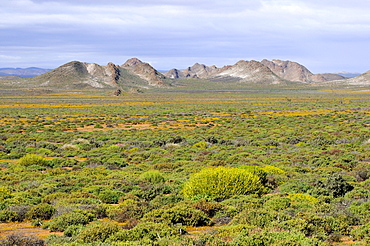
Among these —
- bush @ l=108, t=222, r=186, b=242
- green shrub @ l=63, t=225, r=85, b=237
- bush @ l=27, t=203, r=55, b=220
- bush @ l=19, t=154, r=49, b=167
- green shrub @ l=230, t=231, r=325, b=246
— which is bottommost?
bush @ l=19, t=154, r=49, b=167

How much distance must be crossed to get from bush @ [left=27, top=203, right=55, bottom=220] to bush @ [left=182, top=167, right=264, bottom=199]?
363cm

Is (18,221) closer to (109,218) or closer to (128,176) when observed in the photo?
(109,218)

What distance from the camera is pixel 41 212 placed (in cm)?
821

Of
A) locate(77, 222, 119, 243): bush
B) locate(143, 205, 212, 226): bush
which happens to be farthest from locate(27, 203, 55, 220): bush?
locate(143, 205, 212, 226): bush

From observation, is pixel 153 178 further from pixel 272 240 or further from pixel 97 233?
pixel 272 240

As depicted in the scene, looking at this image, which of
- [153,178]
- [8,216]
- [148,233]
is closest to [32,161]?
[153,178]

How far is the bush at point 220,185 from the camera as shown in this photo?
32.0 feet

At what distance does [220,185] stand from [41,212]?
4813 mm

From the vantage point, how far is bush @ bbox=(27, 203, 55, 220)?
8125 mm

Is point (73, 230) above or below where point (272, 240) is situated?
below

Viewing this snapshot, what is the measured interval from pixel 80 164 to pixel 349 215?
1241 centimetres

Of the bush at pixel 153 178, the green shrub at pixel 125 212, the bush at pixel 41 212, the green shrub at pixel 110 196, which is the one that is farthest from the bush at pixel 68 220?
the bush at pixel 153 178

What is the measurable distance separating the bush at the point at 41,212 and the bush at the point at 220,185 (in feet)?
11.9

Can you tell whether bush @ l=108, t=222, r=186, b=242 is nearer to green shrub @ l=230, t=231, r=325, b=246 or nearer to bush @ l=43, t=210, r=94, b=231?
green shrub @ l=230, t=231, r=325, b=246
